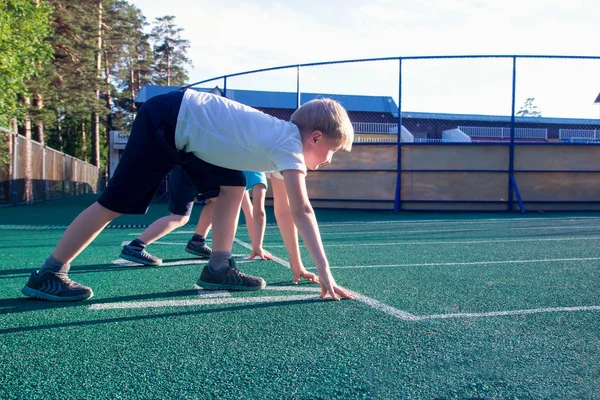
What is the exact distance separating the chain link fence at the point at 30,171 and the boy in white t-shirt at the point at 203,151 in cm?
1329

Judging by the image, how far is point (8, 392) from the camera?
63.8 inches

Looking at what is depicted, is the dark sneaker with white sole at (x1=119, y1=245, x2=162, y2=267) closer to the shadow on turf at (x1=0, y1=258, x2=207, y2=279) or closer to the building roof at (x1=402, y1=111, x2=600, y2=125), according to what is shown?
the shadow on turf at (x1=0, y1=258, x2=207, y2=279)

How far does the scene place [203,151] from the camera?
271 centimetres

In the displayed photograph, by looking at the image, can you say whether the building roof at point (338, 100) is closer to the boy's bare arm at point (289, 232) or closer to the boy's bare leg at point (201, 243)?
the boy's bare leg at point (201, 243)

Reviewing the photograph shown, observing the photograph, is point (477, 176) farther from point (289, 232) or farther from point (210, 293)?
point (210, 293)

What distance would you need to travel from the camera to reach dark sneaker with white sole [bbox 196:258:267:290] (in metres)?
3.16

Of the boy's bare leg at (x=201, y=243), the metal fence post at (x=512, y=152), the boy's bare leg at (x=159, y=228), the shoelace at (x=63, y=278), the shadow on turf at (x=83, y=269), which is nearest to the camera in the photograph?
the shoelace at (x=63, y=278)

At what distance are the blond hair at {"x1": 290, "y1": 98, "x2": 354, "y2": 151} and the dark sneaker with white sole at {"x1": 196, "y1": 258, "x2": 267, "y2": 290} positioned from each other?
1103 millimetres

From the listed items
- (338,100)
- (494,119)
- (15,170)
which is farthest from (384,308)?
(15,170)

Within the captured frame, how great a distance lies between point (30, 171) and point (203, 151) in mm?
16600

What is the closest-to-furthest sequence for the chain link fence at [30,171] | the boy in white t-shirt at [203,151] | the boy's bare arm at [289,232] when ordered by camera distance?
1. the boy in white t-shirt at [203,151]
2. the boy's bare arm at [289,232]
3. the chain link fence at [30,171]

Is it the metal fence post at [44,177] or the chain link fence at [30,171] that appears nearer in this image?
the chain link fence at [30,171]

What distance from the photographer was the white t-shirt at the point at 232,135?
2.54m

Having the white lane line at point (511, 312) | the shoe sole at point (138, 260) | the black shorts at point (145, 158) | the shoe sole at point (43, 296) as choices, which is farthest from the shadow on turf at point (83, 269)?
the white lane line at point (511, 312)
